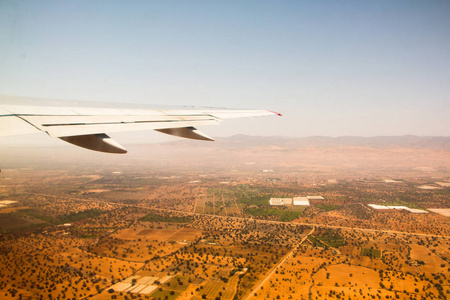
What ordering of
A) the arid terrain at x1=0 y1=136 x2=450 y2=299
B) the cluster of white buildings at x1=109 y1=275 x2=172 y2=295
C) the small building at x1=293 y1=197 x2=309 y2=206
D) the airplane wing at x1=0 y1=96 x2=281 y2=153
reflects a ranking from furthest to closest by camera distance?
the small building at x1=293 y1=197 x2=309 y2=206, the arid terrain at x1=0 y1=136 x2=450 y2=299, the cluster of white buildings at x1=109 y1=275 x2=172 y2=295, the airplane wing at x1=0 y1=96 x2=281 y2=153

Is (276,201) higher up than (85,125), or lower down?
lower down

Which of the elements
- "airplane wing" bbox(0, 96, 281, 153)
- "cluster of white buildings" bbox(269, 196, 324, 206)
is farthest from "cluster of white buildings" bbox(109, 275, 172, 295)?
"cluster of white buildings" bbox(269, 196, 324, 206)

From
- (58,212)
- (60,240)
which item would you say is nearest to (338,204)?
(60,240)

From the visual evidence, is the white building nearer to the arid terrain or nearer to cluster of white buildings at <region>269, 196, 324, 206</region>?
cluster of white buildings at <region>269, 196, 324, 206</region>

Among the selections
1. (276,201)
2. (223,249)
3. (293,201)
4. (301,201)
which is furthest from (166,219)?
(301,201)

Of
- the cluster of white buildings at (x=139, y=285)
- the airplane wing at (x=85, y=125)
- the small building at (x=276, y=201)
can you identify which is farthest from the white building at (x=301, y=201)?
the airplane wing at (x=85, y=125)

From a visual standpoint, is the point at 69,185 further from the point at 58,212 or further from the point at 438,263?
the point at 438,263

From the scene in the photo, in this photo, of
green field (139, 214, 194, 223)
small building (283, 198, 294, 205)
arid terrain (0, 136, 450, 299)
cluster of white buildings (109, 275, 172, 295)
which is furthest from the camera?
small building (283, 198, 294, 205)

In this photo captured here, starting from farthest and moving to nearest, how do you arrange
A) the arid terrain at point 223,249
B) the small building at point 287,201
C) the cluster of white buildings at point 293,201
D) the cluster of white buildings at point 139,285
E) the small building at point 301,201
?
the small building at point 287,201 → the cluster of white buildings at point 293,201 → the small building at point 301,201 → the arid terrain at point 223,249 → the cluster of white buildings at point 139,285

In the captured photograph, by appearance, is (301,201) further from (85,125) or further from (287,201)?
(85,125)

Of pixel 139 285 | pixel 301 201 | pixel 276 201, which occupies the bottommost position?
pixel 276 201

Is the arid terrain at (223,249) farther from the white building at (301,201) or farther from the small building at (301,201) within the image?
the white building at (301,201)
